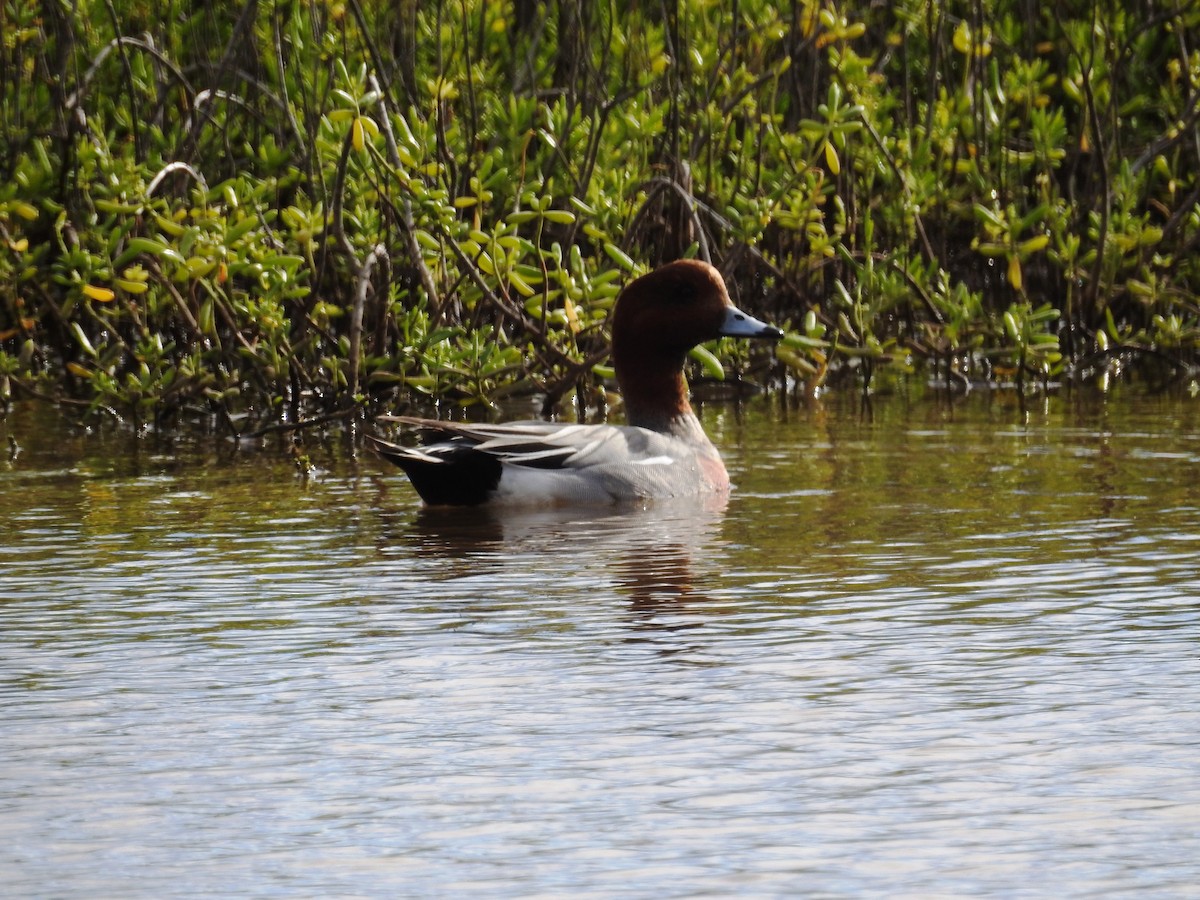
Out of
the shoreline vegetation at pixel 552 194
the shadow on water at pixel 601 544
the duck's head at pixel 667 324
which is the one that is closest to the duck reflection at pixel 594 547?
the shadow on water at pixel 601 544

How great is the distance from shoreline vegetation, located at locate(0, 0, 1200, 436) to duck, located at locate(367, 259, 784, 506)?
22.1 inches

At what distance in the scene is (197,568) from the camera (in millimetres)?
7520

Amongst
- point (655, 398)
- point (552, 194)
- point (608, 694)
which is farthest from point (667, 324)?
point (608, 694)

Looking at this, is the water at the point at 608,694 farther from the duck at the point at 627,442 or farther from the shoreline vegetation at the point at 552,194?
the shoreline vegetation at the point at 552,194

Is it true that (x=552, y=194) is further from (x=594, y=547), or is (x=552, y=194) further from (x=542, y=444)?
(x=594, y=547)

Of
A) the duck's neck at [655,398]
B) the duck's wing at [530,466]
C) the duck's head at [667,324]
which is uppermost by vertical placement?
the duck's head at [667,324]

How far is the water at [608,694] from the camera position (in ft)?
13.9

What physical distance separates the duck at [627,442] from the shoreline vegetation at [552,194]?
1.84ft

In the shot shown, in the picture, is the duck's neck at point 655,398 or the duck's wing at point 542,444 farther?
the duck's neck at point 655,398

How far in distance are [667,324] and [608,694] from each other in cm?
481

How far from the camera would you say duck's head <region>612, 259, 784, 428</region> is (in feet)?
33.2

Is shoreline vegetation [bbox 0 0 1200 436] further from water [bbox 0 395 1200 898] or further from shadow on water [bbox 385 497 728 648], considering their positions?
water [bbox 0 395 1200 898]

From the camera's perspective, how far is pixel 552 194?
13.2 metres

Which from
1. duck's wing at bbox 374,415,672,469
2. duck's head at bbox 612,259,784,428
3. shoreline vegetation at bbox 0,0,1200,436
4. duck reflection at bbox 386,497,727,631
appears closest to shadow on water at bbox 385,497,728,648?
duck reflection at bbox 386,497,727,631
